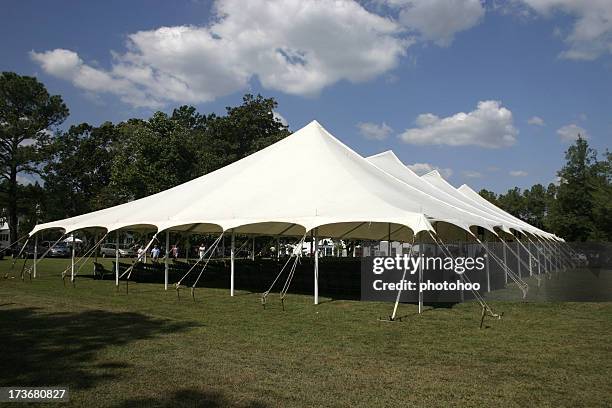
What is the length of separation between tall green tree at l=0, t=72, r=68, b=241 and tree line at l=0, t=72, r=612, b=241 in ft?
0.21

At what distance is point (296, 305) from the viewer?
11117mm

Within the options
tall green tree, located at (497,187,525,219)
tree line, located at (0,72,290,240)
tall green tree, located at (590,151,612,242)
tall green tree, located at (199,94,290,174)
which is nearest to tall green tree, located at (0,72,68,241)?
tree line, located at (0,72,290,240)

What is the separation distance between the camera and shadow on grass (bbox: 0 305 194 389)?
16.8 feet

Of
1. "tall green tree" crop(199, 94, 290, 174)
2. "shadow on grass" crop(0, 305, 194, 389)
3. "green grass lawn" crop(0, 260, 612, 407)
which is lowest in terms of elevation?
"green grass lawn" crop(0, 260, 612, 407)

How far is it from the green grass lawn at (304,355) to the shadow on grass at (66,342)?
18 mm

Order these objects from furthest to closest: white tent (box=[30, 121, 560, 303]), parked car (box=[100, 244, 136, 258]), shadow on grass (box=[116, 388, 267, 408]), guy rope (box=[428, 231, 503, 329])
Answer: parked car (box=[100, 244, 136, 258]) < white tent (box=[30, 121, 560, 303]) < guy rope (box=[428, 231, 503, 329]) < shadow on grass (box=[116, 388, 267, 408])

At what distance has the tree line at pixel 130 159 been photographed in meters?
34.9

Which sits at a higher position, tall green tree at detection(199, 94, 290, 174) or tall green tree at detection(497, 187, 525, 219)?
tall green tree at detection(199, 94, 290, 174)

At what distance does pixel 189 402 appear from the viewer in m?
4.41

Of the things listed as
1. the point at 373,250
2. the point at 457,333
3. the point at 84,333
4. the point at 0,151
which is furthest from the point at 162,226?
the point at 0,151

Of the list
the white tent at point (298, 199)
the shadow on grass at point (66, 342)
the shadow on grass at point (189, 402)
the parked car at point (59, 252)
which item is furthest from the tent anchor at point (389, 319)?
the parked car at point (59, 252)

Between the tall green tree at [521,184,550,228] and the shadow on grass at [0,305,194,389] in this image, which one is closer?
the shadow on grass at [0,305,194,389]

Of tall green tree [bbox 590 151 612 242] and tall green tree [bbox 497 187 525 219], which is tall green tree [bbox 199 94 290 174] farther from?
tall green tree [bbox 497 187 525 219]

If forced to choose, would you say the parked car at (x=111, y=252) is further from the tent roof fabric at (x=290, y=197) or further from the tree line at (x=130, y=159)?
the tent roof fabric at (x=290, y=197)
